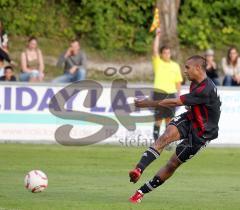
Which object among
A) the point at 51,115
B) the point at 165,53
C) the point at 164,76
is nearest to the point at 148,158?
the point at 165,53

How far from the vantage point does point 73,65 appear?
22109 mm

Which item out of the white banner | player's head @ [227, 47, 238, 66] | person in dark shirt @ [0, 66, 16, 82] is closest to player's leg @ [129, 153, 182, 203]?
the white banner

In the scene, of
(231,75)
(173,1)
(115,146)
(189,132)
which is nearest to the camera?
(189,132)

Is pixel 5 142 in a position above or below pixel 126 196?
below

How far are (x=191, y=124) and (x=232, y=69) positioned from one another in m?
10.9

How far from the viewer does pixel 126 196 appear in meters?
12.3

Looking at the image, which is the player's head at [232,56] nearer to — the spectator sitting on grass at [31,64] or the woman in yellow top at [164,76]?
the woman in yellow top at [164,76]

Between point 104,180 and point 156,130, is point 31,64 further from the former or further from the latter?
point 104,180

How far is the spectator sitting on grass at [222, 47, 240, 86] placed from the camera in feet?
73.0

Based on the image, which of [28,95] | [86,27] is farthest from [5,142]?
[86,27]

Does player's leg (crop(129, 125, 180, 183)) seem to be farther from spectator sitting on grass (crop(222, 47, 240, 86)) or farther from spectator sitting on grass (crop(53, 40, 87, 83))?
spectator sitting on grass (crop(222, 47, 240, 86))

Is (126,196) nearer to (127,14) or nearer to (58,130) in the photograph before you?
(58,130)

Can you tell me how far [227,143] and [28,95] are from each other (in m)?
4.79

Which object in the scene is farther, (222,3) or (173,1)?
(222,3)
